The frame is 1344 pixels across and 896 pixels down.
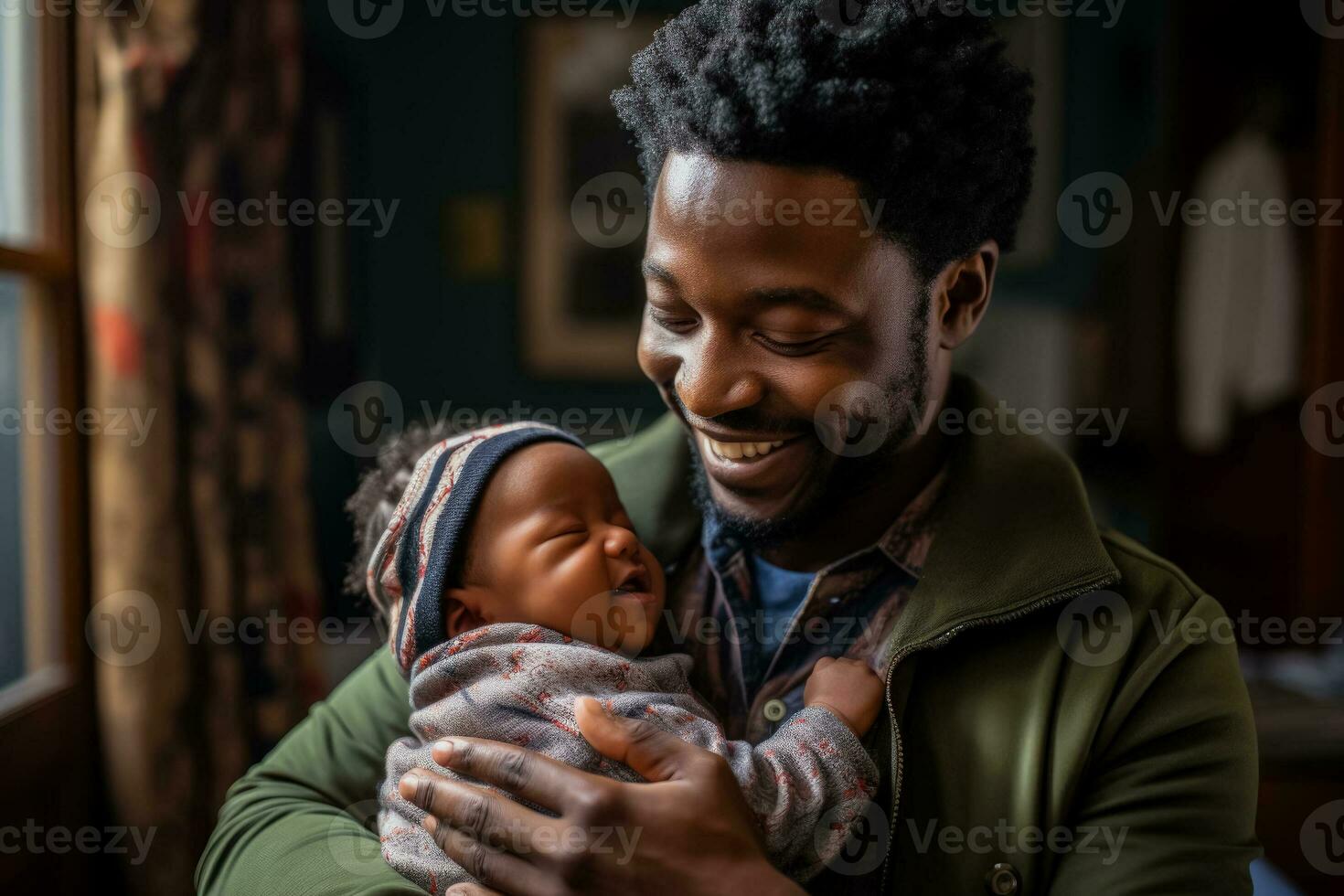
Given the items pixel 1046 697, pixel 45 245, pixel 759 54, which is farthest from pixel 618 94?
pixel 45 245

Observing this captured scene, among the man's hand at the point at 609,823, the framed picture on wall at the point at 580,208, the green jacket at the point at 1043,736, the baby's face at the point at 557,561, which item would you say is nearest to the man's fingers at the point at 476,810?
the man's hand at the point at 609,823

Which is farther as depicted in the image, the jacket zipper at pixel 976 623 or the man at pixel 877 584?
the jacket zipper at pixel 976 623

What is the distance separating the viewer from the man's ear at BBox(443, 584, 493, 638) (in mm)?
1269

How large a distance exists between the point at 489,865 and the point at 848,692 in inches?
17.4

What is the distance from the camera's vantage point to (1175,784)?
1123 millimetres

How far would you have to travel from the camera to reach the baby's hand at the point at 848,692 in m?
1.18

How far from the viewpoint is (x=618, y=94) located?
1.38 meters

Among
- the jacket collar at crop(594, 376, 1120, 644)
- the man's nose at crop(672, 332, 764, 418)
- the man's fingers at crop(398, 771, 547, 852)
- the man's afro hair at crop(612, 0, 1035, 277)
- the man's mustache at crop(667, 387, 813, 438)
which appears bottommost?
the man's fingers at crop(398, 771, 547, 852)

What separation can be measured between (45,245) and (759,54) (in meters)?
1.60

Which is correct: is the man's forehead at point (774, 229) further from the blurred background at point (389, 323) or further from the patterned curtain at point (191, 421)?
the patterned curtain at point (191, 421)

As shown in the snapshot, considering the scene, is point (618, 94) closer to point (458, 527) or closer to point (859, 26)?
point (859, 26)

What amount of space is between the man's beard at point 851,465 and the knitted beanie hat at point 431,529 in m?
0.25

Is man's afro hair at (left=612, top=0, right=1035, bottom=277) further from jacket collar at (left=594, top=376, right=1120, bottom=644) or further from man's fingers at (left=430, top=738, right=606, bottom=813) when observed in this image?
man's fingers at (left=430, top=738, right=606, bottom=813)

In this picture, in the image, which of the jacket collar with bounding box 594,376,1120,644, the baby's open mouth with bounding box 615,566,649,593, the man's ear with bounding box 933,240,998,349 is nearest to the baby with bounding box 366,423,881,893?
the baby's open mouth with bounding box 615,566,649,593
